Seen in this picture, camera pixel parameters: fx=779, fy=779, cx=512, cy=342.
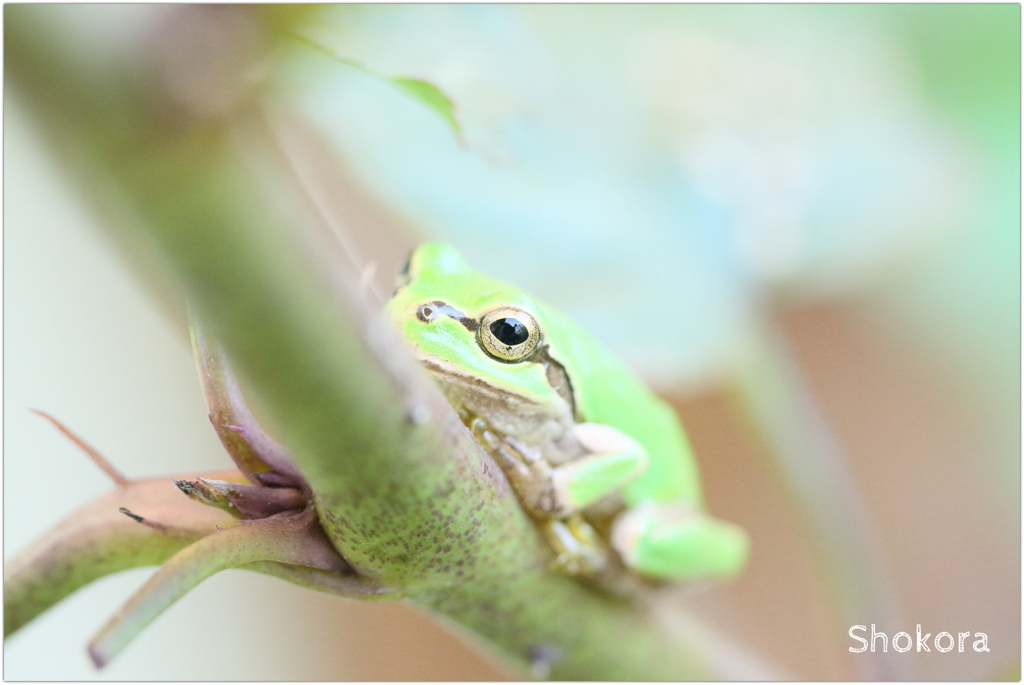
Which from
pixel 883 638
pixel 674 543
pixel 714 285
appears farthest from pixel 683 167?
pixel 883 638

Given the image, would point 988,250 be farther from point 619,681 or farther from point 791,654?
point 619,681

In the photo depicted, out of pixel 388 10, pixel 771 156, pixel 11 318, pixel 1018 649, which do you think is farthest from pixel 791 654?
pixel 11 318

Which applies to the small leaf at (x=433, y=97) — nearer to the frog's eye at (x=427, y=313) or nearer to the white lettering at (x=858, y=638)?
the frog's eye at (x=427, y=313)

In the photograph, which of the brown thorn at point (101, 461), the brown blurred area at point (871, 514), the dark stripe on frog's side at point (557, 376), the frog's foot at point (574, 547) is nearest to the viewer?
the brown thorn at point (101, 461)

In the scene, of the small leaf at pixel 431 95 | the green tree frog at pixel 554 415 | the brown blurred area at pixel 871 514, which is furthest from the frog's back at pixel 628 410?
the brown blurred area at pixel 871 514

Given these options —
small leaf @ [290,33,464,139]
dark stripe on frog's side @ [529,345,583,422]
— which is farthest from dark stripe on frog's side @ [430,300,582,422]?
small leaf @ [290,33,464,139]

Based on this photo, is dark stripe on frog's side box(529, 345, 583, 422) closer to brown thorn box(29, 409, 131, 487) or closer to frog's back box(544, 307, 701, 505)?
frog's back box(544, 307, 701, 505)
